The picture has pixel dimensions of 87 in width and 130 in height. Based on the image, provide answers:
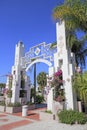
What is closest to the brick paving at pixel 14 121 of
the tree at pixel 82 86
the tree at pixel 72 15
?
the tree at pixel 82 86

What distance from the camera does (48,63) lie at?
13062 mm

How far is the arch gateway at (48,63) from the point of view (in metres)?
10.6

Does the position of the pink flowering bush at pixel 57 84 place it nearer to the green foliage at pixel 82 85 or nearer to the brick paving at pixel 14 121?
the green foliage at pixel 82 85

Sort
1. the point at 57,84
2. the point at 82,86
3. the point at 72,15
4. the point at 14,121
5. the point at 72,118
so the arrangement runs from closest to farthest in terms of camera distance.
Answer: the point at 72,118 → the point at 82,86 → the point at 14,121 → the point at 72,15 → the point at 57,84

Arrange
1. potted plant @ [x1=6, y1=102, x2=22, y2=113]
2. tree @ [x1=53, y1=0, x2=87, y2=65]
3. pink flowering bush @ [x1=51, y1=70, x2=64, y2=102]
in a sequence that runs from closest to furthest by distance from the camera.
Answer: tree @ [x1=53, y1=0, x2=87, y2=65] → pink flowering bush @ [x1=51, y1=70, x2=64, y2=102] → potted plant @ [x1=6, y1=102, x2=22, y2=113]

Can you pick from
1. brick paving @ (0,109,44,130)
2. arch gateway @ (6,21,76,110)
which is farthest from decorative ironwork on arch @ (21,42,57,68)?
brick paving @ (0,109,44,130)

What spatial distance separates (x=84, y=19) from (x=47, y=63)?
4.82 meters

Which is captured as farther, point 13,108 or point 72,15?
point 13,108

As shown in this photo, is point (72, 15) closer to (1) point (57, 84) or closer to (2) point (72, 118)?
(1) point (57, 84)

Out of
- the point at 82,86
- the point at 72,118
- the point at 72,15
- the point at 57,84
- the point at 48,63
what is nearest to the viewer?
the point at 72,118

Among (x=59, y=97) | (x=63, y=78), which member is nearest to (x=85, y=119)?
(x=59, y=97)

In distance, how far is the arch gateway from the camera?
34.9 feet

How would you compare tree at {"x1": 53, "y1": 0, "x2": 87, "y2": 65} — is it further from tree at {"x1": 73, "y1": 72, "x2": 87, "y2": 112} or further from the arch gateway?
tree at {"x1": 73, "y1": 72, "x2": 87, "y2": 112}

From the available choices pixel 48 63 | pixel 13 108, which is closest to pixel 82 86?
pixel 48 63
